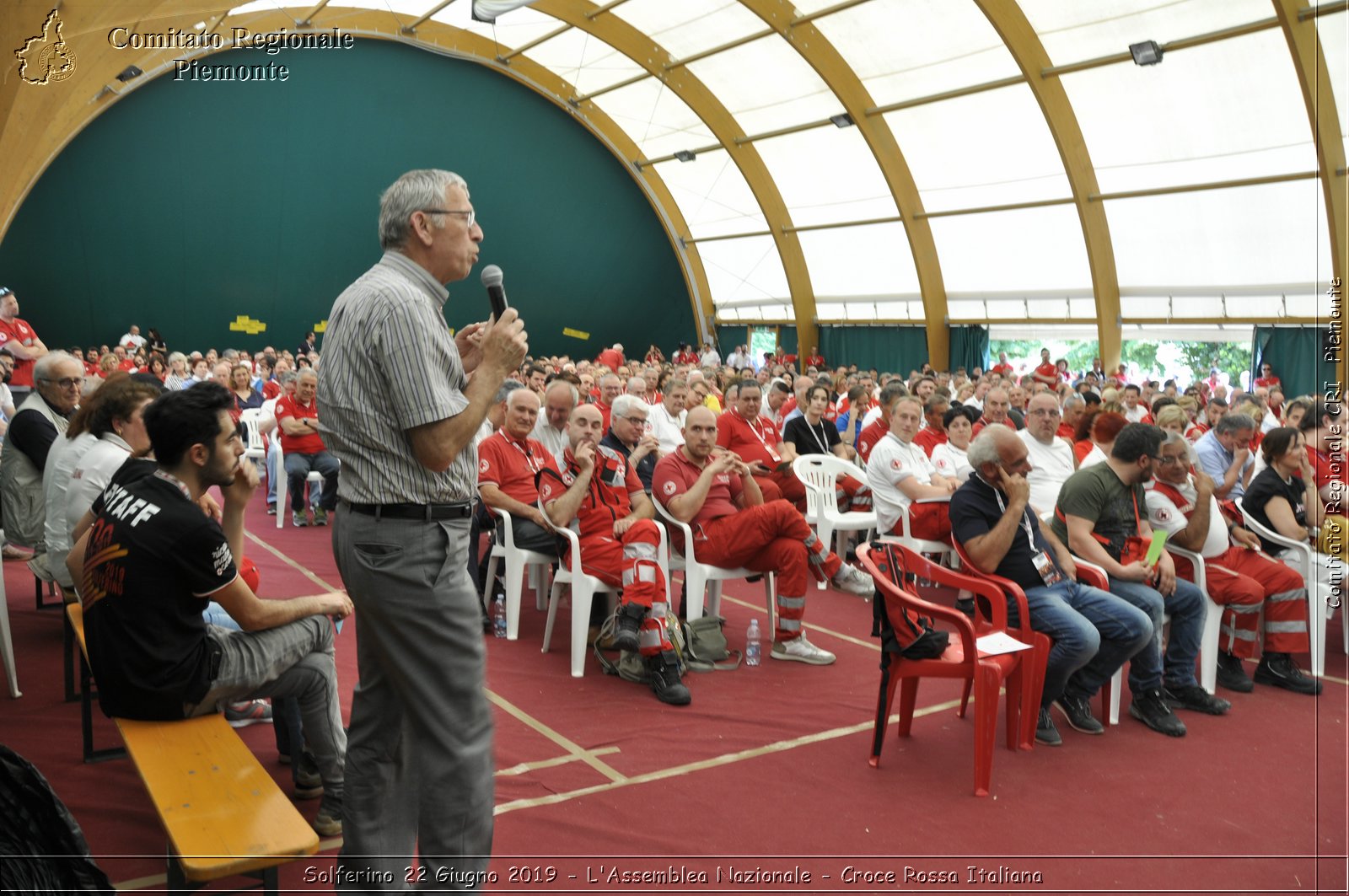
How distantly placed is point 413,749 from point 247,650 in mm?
835

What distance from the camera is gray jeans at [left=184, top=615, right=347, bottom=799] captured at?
8.39ft

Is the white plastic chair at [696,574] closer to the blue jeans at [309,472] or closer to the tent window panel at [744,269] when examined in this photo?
the blue jeans at [309,472]

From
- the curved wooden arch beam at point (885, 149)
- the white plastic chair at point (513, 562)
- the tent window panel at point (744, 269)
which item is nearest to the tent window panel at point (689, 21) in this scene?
the curved wooden arch beam at point (885, 149)

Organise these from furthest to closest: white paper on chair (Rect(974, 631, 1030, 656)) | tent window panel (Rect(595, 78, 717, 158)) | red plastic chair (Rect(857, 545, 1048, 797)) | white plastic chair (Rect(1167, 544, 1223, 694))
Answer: tent window panel (Rect(595, 78, 717, 158))
white plastic chair (Rect(1167, 544, 1223, 694))
white paper on chair (Rect(974, 631, 1030, 656))
red plastic chair (Rect(857, 545, 1048, 797))

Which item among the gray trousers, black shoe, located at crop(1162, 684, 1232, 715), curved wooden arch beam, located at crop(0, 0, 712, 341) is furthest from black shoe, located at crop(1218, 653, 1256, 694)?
curved wooden arch beam, located at crop(0, 0, 712, 341)

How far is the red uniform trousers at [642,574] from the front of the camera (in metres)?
4.14

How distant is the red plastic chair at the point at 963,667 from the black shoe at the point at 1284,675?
169cm

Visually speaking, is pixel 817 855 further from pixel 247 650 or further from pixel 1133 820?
pixel 247 650

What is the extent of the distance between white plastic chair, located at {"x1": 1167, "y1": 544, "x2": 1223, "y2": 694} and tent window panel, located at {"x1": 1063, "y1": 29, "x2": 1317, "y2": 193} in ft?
36.1

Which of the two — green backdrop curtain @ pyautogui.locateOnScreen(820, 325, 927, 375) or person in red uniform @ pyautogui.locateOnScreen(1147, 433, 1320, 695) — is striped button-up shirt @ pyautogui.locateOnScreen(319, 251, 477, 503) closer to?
person in red uniform @ pyautogui.locateOnScreen(1147, 433, 1320, 695)

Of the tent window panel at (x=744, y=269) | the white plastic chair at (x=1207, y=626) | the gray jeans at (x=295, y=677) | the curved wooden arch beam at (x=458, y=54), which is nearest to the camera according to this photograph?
the gray jeans at (x=295, y=677)

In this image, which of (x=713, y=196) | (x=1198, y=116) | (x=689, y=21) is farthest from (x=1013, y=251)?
(x=713, y=196)

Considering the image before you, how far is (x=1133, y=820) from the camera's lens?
3051 mm

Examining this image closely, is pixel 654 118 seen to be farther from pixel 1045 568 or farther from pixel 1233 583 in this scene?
pixel 1045 568
